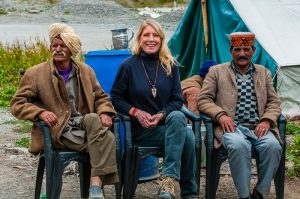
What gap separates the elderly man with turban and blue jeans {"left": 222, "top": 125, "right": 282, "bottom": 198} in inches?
36.1


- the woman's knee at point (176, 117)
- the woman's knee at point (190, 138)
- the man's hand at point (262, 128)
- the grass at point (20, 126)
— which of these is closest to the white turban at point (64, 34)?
the woman's knee at point (176, 117)

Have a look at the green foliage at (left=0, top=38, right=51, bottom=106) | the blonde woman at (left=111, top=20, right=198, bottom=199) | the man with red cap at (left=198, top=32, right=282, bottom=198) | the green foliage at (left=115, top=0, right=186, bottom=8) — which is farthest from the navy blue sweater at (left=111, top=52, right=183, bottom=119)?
the green foliage at (left=115, top=0, right=186, bottom=8)

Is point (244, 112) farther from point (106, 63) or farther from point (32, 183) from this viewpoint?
point (32, 183)

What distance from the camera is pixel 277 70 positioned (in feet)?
28.2

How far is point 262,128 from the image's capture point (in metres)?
5.46

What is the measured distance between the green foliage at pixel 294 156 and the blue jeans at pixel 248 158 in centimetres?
124

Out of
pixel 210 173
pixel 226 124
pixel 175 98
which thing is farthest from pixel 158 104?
pixel 210 173

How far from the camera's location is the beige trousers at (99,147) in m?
5.13

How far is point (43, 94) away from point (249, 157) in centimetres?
169

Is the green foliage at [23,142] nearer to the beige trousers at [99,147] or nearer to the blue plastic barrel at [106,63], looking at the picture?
the blue plastic barrel at [106,63]

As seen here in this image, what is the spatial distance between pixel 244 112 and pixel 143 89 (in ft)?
2.82

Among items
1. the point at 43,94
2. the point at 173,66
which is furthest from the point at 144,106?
the point at 43,94

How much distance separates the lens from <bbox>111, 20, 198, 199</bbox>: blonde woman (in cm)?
525

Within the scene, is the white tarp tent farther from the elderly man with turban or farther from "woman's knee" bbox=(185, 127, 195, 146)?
the elderly man with turban
